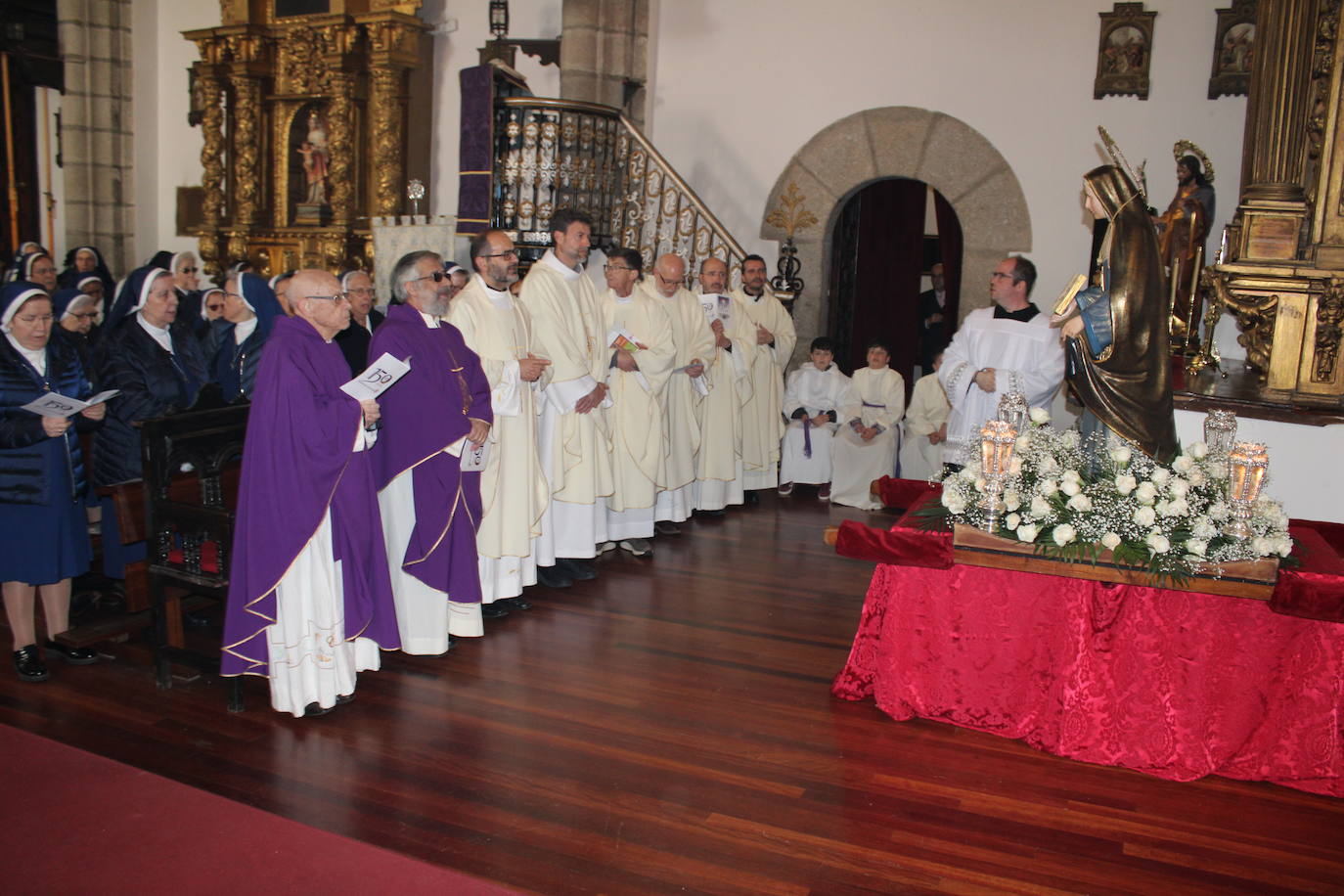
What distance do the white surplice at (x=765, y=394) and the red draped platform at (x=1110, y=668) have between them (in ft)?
14.1

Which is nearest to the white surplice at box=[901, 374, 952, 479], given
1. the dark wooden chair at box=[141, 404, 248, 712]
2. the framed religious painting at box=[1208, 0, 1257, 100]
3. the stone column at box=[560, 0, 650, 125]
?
the framed religious painting at box=[1208, 0, 1257, 100]

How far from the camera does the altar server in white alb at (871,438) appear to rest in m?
8.71

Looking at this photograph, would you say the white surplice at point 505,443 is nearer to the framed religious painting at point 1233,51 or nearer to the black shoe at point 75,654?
the black shoe at point 75,654

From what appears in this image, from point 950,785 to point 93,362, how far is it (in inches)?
187

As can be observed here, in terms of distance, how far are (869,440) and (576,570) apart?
Answer: 10.6 ft

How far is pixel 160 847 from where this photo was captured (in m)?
2.61

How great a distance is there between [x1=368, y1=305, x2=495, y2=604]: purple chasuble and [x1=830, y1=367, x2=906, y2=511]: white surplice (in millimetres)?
4472

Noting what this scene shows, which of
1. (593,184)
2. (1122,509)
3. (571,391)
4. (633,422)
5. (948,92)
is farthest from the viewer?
(948,92)

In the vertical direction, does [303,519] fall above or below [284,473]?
below

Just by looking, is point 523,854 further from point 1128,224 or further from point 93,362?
point 93,362

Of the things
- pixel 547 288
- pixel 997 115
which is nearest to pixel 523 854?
pixel 547 288

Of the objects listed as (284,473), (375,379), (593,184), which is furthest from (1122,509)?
(593,184)

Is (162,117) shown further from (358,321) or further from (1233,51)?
(1233,51)

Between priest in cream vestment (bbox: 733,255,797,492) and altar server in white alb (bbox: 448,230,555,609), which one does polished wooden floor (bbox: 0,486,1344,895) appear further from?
priest in cream vestment (bbox: 733,255,797,492)
